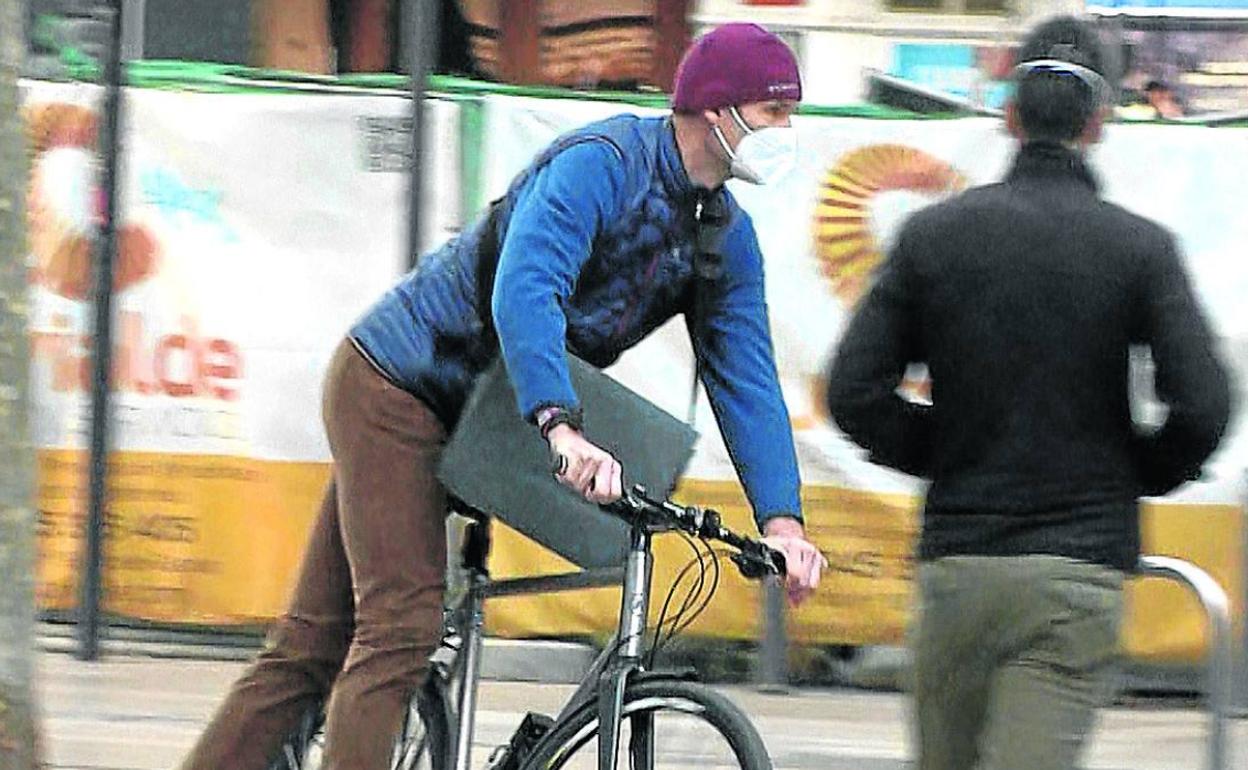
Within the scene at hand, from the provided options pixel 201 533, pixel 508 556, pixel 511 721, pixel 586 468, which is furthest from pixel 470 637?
pixel 201 533

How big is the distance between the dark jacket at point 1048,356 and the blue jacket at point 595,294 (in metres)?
0.55

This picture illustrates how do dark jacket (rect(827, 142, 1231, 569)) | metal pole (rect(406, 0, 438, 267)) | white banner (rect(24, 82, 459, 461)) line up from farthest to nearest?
white banner (rect(24, 82, 459, 461)), metal pole (rect(406, 0, 438, 267)), dark jacket (rect(827, 142, 1231, 569))

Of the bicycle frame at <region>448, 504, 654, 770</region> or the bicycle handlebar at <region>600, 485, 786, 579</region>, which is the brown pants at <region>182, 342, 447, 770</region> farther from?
the bicycle handlebar at <region>600, 485, 786, 579</region>

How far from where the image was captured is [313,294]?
334 inches

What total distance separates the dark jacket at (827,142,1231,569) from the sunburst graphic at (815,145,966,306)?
3951 mm

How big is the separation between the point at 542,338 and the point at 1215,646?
1904 millimetres

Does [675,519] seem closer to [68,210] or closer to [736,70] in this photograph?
[736,70]

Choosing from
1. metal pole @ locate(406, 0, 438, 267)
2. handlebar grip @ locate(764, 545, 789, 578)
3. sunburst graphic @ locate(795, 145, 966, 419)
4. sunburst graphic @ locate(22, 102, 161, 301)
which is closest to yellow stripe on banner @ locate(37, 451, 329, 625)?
sunburst graphic @ locate(22, 102, 161, 301)

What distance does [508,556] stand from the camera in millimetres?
8297

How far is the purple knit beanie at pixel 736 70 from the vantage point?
467 cm

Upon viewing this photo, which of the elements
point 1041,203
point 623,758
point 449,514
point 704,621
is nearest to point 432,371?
point 449,514

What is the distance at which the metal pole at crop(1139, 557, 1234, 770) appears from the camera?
5.28 m

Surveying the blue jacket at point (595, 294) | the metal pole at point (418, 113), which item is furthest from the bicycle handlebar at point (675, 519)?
the metal pole at point (418, 113)

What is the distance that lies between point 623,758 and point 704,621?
Answer: 3.73 meters
